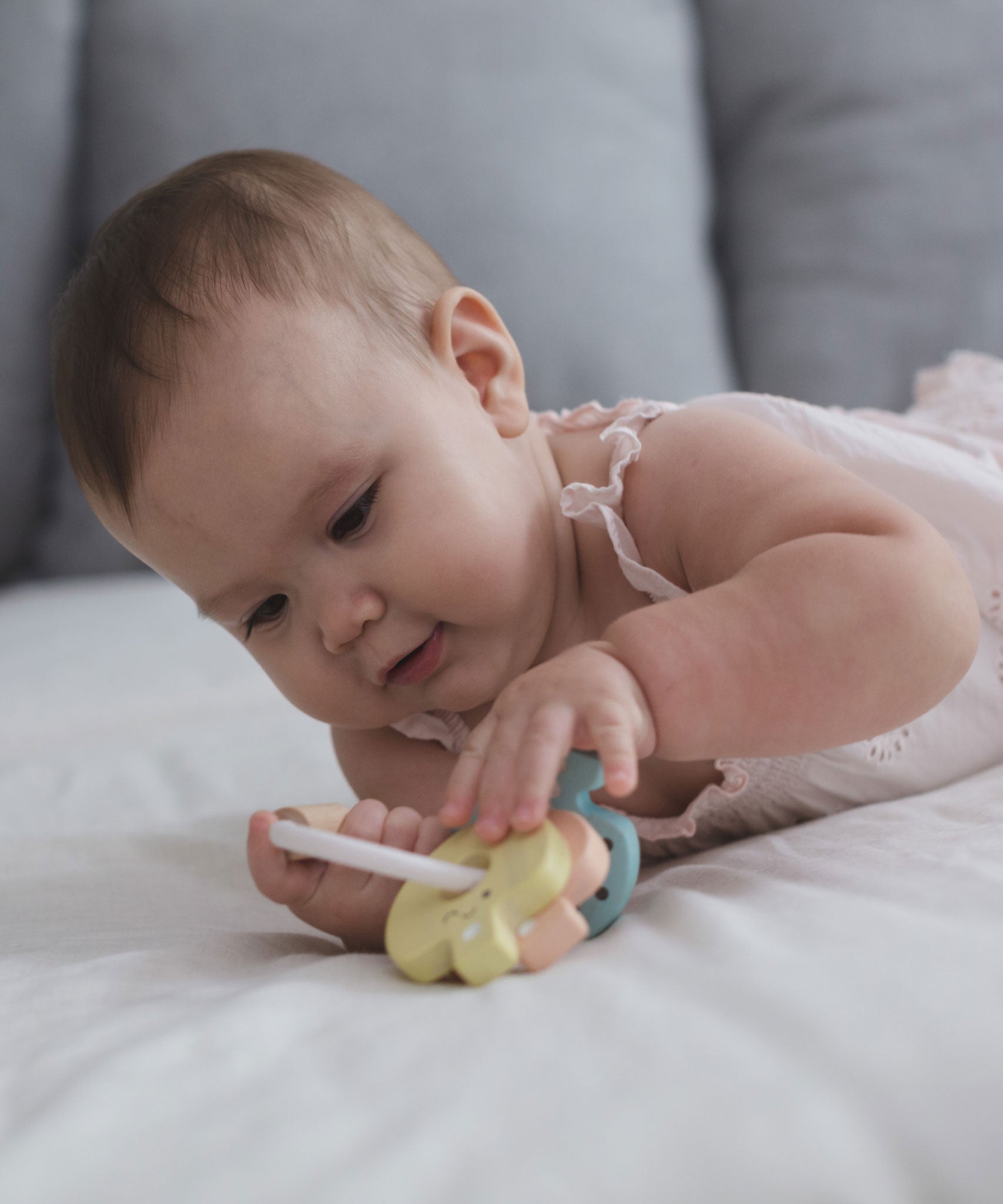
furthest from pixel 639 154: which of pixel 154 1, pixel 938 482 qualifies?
pixel 938 482

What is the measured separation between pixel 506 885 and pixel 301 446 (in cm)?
33

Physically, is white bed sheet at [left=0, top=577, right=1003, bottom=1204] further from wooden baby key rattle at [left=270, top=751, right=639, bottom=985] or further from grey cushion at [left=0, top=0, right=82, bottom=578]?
grey cushion at [left=0, top=0, right=82, bottom=578]

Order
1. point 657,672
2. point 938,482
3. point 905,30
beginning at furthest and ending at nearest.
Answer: point 905,30, point 938,482, point 657,672

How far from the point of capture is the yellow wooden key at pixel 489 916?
1.45 feet

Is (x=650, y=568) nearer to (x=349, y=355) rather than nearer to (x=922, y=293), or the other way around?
(x=349, y=355)

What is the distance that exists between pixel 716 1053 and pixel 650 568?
0.48 metres

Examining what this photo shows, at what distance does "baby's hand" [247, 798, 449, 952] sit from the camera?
0.61 m

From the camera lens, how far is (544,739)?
49 centimetres

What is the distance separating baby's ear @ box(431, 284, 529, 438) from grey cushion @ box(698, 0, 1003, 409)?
97 centimetres

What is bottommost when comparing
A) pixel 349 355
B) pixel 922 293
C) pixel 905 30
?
pixel 922 293

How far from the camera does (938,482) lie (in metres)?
0.90

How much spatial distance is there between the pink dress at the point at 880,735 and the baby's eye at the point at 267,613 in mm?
170

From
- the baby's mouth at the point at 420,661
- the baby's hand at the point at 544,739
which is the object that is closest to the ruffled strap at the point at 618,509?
the baby's mouth at the point at 420,661

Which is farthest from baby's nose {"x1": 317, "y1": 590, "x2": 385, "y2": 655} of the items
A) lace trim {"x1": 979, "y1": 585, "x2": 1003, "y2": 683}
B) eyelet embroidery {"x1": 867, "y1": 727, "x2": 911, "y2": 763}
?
lace trim {"x1": 979, "y1": 585, "x2": 1003, "y2": 683}
